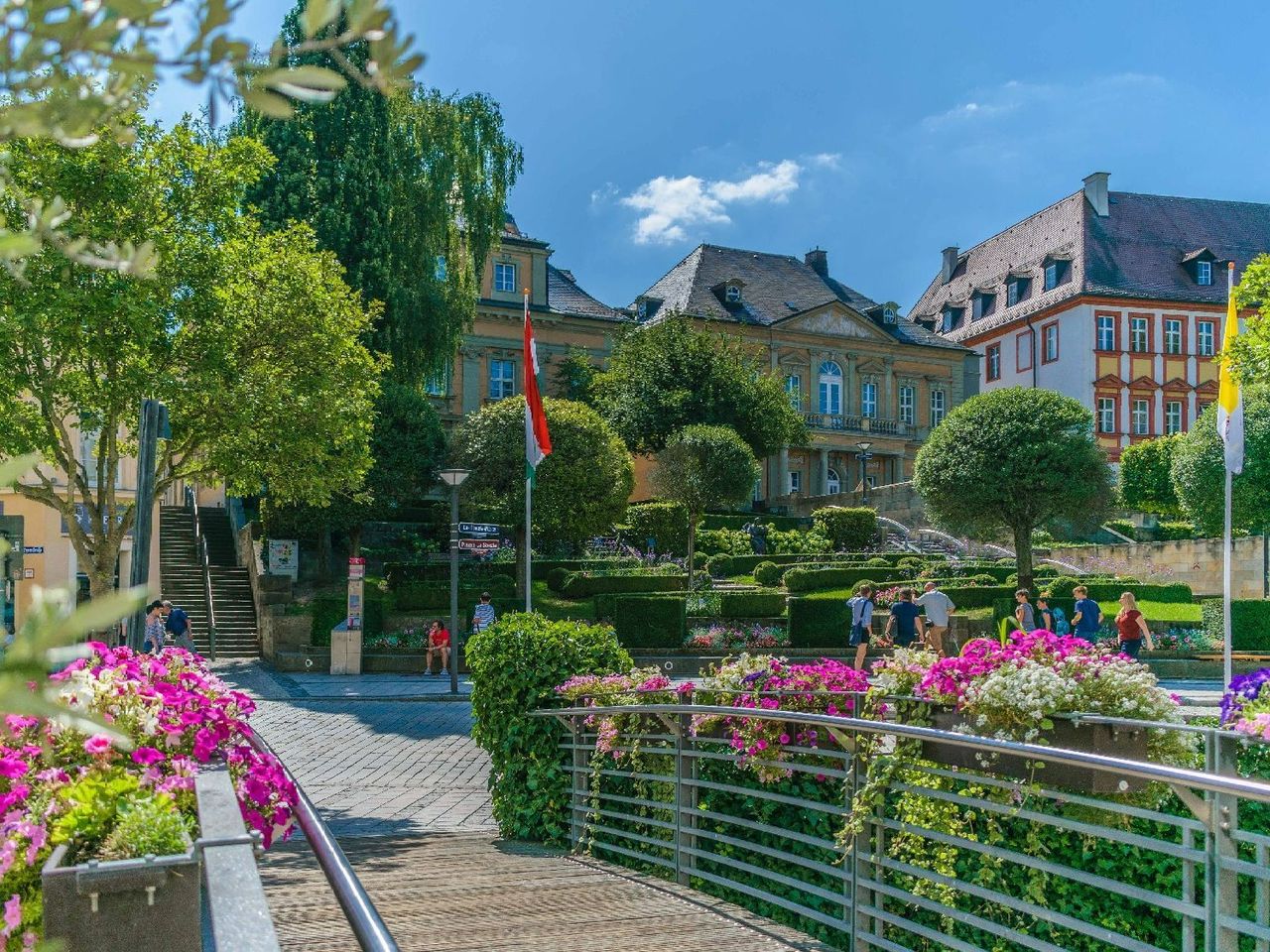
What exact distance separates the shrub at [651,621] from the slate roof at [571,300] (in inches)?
1231

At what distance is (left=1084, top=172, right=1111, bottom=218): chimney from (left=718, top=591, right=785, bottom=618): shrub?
47639mm

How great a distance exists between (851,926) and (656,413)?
4224cm

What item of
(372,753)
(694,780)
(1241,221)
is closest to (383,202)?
(372,753)

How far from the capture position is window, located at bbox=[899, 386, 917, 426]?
66.8 meters

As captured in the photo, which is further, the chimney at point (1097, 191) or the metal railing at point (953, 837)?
the chimney at point (1097, 191)

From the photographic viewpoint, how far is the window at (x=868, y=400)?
214 feet

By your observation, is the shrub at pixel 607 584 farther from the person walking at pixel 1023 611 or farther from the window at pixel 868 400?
the window at pixel 868 400

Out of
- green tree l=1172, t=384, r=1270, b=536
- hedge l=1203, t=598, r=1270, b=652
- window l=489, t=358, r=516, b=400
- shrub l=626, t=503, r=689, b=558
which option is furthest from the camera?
window l=489, t=358, r=516, b=400

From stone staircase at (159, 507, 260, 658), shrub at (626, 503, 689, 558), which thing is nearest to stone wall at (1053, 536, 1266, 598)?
shrub at (626, 503, 689, 558)


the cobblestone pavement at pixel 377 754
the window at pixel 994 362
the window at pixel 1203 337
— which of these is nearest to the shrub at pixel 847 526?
the cobblestone pavement at pixel 377 754

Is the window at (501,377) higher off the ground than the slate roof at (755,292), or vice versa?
the slate roof at (755,292)

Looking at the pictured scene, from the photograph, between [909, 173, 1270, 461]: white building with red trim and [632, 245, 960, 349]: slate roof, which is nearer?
[632, 245, 960, 349]: slate roof

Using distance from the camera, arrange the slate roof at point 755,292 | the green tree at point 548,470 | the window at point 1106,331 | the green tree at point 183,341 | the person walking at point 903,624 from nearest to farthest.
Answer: the green tree at point 183,341 → the person walking at point 903,624 → the green tree at point 548,470 → the slate roof at point 755,292 → the window at point 1106,331

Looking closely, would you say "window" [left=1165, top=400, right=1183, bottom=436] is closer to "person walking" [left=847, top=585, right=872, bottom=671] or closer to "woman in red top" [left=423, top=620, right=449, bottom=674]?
"person walking" [left=847, top=585, right=872, bottom=671]
